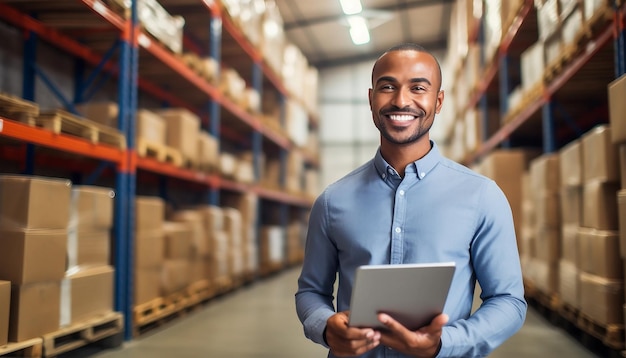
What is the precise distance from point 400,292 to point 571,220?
4.32m

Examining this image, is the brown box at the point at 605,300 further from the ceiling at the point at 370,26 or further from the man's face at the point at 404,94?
the ceiling at the point at 370,26

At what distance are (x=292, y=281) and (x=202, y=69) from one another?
15.1 ft

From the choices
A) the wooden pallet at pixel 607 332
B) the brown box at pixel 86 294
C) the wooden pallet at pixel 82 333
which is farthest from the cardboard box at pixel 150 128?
the wooden pallet at pixel 607 332

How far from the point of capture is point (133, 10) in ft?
17.4

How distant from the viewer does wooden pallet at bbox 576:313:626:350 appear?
4.06 metres

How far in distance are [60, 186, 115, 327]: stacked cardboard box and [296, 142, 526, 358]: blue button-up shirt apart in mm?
2955

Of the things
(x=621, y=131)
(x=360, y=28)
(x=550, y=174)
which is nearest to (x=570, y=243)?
(x=550, y=174)

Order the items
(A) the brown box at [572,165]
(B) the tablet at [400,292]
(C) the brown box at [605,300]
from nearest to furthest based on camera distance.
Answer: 1. (B) the tablet at [400,292]
2. (C) the brown box at [605,300]
3. (A) the brown box at [572,165]

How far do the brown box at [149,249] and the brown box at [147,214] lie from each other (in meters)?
0.05

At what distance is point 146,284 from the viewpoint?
542 centimetres

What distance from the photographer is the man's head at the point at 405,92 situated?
62.8 inches

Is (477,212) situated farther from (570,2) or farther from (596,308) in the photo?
(570,2)

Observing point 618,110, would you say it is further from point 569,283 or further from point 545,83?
point 545,83

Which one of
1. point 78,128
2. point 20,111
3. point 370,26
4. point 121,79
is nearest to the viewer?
point 20,111
